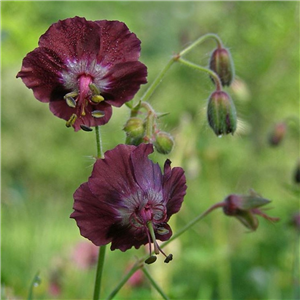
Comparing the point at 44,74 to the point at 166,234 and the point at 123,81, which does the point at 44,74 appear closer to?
the point at 123,81

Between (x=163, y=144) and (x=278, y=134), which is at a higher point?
(x=278, y=134)

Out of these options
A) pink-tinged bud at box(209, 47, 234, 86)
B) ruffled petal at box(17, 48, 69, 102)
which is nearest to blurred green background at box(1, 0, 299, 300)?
pink-tinged bud at box(209, 47, 234, 86)

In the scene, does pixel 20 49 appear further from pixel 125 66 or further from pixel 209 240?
pixel 125 66

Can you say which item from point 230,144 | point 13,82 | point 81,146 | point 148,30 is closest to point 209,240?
point 230,144

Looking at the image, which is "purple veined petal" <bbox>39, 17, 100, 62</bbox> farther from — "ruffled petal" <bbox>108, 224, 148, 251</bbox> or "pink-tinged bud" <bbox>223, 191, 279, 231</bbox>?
"pink-tinged bud" <bbox>223, 191, 279, 231</bbox>

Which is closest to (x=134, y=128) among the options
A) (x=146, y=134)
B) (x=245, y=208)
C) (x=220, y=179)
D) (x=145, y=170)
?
(x=146, y=134)

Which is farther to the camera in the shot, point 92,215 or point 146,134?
point 146,134

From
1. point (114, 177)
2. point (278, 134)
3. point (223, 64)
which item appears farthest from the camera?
point (278, 134)
